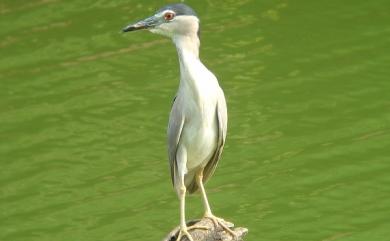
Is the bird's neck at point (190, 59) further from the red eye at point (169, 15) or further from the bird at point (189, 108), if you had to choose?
the red eye at point (169, 15)

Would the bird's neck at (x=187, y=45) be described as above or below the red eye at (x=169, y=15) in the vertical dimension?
below

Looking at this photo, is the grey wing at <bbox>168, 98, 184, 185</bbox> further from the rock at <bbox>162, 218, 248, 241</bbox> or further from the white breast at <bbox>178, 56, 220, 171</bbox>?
the rock at <bbox>162, 218, 248, 241</bbox>

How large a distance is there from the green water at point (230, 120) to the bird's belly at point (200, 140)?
261cm

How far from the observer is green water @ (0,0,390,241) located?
42.7ft

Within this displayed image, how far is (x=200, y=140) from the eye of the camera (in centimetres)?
1002

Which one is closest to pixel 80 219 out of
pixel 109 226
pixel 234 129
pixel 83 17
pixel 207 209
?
pixel 109 226

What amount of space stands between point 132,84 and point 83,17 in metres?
2.16

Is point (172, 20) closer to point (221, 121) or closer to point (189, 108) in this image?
point (189, 108)

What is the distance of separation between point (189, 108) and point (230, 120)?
456 cm

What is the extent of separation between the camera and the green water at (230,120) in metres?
13.0

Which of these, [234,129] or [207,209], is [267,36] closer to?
[234,129]

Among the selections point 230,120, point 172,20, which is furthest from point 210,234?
point 230,120

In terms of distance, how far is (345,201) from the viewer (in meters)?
13.0

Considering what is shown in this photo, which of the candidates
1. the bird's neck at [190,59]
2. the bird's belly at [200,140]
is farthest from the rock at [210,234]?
the bird's neck at [190,59]
